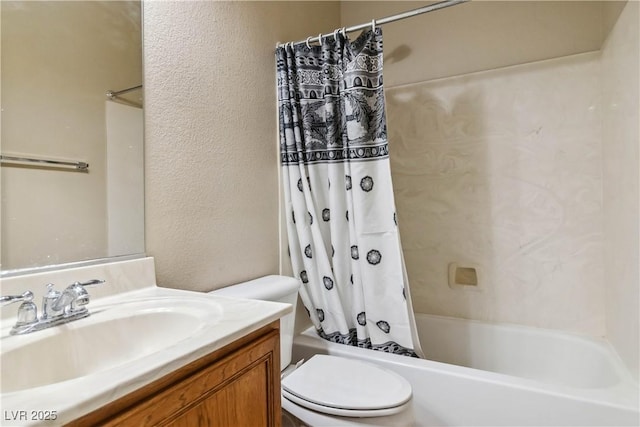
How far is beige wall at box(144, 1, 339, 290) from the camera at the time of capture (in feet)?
3.82

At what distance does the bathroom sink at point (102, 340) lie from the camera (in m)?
0.67

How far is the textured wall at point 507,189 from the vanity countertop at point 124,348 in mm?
1457

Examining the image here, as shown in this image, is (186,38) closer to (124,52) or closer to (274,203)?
(124,52)

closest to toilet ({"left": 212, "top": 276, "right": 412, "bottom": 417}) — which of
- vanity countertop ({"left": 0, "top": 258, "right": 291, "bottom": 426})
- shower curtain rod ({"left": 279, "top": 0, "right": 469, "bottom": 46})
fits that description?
vanity countertop ({"left": 0, "top": 258, "right": 291, "bottom": 426})

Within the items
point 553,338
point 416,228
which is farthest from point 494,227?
point 553,338

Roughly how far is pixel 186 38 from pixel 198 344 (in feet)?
3.63

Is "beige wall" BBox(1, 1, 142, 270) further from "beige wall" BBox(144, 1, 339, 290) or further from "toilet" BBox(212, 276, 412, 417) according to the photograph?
"toilet" BBox(212, 276, 412, 417)

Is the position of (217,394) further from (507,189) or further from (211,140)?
(507,189)

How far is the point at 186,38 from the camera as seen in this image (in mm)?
1261

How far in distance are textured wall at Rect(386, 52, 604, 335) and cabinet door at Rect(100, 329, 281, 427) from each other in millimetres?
1476

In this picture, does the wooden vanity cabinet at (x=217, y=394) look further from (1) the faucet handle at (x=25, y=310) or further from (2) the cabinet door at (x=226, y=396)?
(1) the faucet handle at (x=25, y=310)

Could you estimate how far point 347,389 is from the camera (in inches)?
45.4

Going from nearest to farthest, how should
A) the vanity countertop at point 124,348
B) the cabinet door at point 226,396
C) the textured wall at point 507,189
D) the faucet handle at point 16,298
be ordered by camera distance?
the vanity countertop at point 124,348 < the cabinet door at point 226,396 < the faucet handle at point 16,298 < the textured wall at point 507,189

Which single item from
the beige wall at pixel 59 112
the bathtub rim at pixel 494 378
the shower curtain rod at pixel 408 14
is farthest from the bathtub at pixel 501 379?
the shower curtain rod at pixel 408 14
